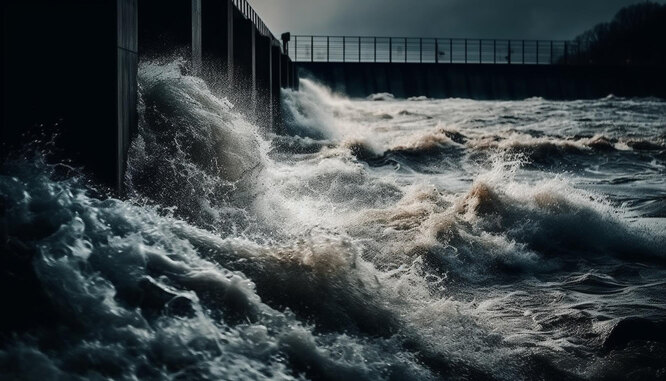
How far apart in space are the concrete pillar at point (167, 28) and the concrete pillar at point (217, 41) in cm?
253

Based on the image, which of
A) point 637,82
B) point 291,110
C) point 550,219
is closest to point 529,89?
point 637,82

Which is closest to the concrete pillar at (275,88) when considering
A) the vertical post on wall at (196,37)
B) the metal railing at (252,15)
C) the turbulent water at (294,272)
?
the metal railing at (252,15)

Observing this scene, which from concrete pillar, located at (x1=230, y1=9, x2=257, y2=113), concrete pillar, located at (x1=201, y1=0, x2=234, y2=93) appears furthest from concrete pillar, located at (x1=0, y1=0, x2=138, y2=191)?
concrete pillar, located at (x1=230, y1=9, x2=257, y2=113)

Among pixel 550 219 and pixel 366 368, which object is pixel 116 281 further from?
pixel 550 219

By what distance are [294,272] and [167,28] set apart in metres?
5.33

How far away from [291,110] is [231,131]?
1705cm

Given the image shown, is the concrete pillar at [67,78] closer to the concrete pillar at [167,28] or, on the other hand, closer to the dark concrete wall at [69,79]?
the dark concrete wall at [69,79]

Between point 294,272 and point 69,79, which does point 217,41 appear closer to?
point 69,79

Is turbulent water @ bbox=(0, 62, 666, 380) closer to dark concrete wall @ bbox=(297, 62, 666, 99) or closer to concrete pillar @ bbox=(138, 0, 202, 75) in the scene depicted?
concrete pillar @ bbox=(138, 0, 202, 75)

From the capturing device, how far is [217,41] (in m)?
13.0

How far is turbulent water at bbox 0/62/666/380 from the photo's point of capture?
4.31m

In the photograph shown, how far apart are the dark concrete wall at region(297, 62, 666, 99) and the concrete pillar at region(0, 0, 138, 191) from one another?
41907 millimetres

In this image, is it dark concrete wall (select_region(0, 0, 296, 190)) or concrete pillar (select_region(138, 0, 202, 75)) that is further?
concrete pillar (select_region(138, 0, 202, 75))

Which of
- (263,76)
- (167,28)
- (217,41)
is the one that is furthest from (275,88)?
(167,28)
